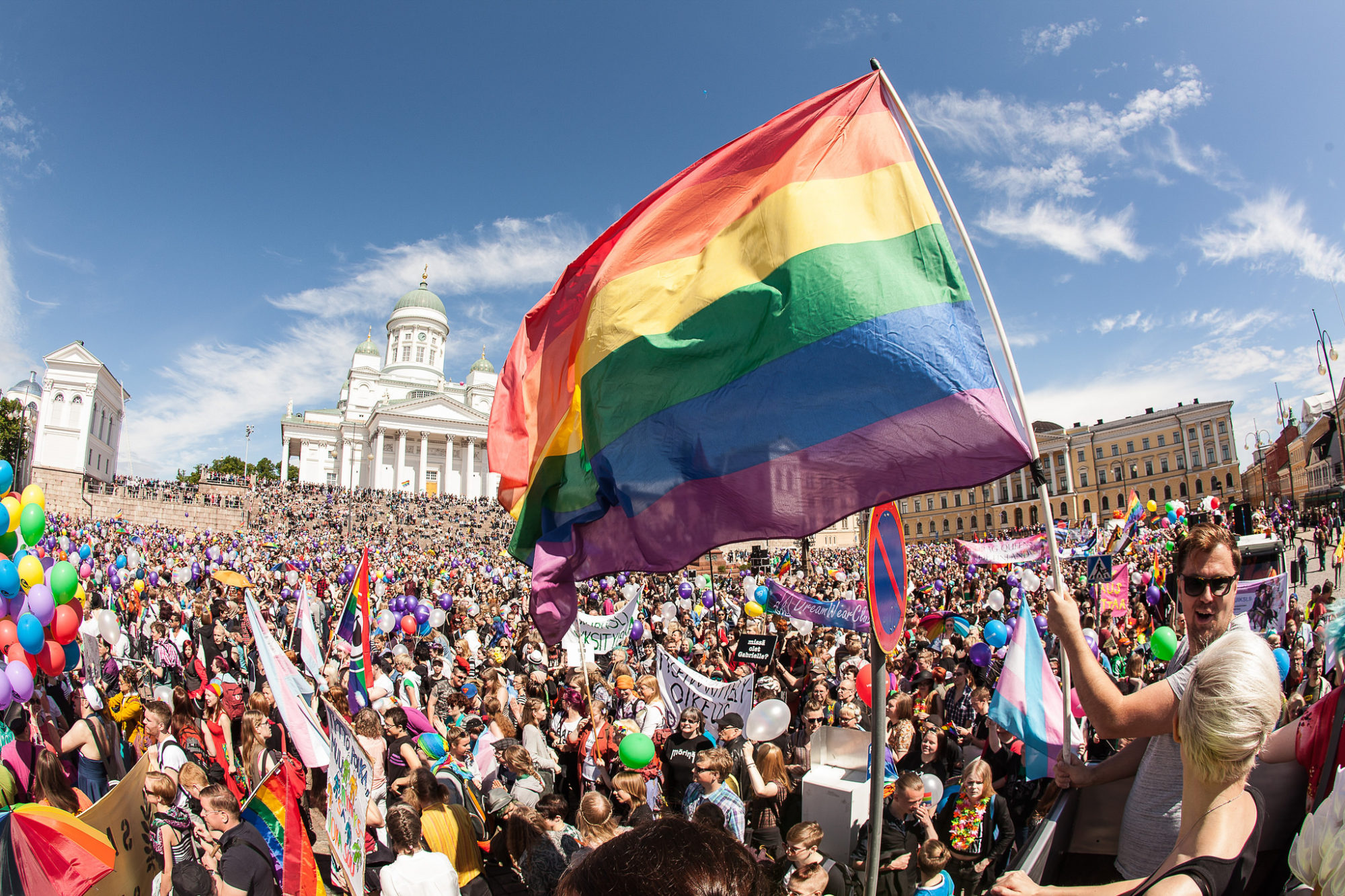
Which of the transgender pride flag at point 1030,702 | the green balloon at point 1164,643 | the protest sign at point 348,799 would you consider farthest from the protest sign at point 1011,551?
the protest sign at point 348,799

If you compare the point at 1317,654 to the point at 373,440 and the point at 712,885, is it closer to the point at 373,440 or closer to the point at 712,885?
the point at 712,885

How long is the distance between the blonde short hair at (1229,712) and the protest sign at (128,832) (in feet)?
15.3

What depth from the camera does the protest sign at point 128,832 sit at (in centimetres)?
382

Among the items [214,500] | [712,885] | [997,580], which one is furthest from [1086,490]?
[712,885]

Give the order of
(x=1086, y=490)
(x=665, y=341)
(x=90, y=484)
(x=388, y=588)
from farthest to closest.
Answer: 1. (x=1086, y=490)
2. (x=90, y=484)
3. (x=388, y=588)
4. (x=665, y=341)

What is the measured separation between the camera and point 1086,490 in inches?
3241

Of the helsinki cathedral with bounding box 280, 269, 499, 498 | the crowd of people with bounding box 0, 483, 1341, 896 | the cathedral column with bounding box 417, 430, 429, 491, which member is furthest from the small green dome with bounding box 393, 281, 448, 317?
the crowd of people with bounding box 0, 483, 1341, 896

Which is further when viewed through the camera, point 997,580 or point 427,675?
point 997,580

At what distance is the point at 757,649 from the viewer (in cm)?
905

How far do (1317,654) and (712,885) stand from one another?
960cm

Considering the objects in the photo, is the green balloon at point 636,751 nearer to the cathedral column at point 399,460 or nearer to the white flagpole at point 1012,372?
the white flagpole at point 1012,372

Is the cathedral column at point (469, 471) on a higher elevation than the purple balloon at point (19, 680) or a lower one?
higher

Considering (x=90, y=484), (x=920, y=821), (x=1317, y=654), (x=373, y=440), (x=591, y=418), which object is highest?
(x=373, y=440)

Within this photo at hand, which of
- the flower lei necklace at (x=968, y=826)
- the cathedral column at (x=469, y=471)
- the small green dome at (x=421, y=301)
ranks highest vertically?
the small green dome at (x=421, y=301)
